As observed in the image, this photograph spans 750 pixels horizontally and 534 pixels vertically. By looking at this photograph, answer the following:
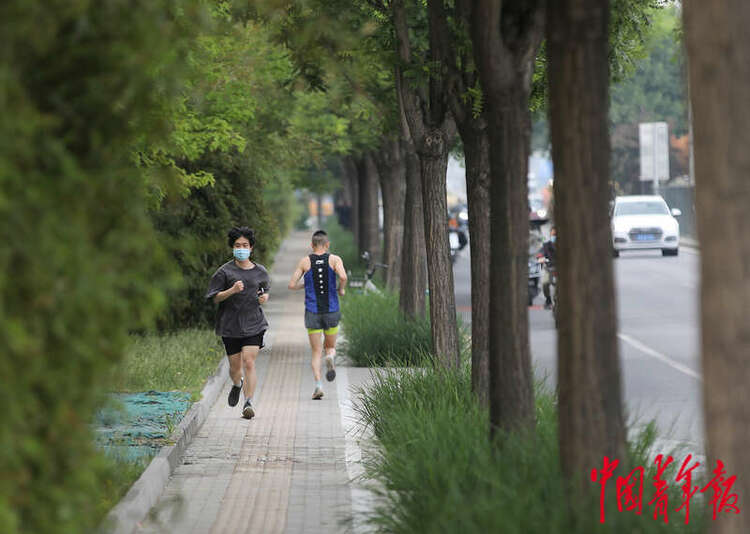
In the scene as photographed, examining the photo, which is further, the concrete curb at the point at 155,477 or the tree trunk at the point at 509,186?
the concrete curb at the point at 155,477

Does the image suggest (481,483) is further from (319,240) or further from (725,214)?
(319,240)

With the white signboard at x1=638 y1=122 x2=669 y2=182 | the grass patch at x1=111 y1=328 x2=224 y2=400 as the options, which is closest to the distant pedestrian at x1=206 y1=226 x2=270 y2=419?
the grass patch at x1=111 y1=328 x2=224 y2=400

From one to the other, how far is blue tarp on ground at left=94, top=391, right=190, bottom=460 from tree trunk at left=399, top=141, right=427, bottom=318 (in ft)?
18.6

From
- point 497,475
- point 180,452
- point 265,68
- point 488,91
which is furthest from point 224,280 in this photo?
point 265,68

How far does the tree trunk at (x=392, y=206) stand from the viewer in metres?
29.8

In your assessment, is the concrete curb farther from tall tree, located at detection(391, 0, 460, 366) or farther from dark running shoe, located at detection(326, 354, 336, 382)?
tall tree, located at detection(391, 0, 460, 366)

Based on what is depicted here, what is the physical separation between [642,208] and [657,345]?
78.2 ft

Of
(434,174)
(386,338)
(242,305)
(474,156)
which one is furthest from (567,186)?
(386,338)

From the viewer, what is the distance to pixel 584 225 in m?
6.73

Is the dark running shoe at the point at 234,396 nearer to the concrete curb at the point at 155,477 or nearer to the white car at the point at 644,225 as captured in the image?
the concrete curb at the point at 155,477

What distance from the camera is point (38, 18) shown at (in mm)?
4828

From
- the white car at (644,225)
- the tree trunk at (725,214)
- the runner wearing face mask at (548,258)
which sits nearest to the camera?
the tree trunk at (725,214)

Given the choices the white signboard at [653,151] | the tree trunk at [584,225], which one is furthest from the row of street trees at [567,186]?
the white signboard at [653,151]

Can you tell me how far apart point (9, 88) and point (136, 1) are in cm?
75
